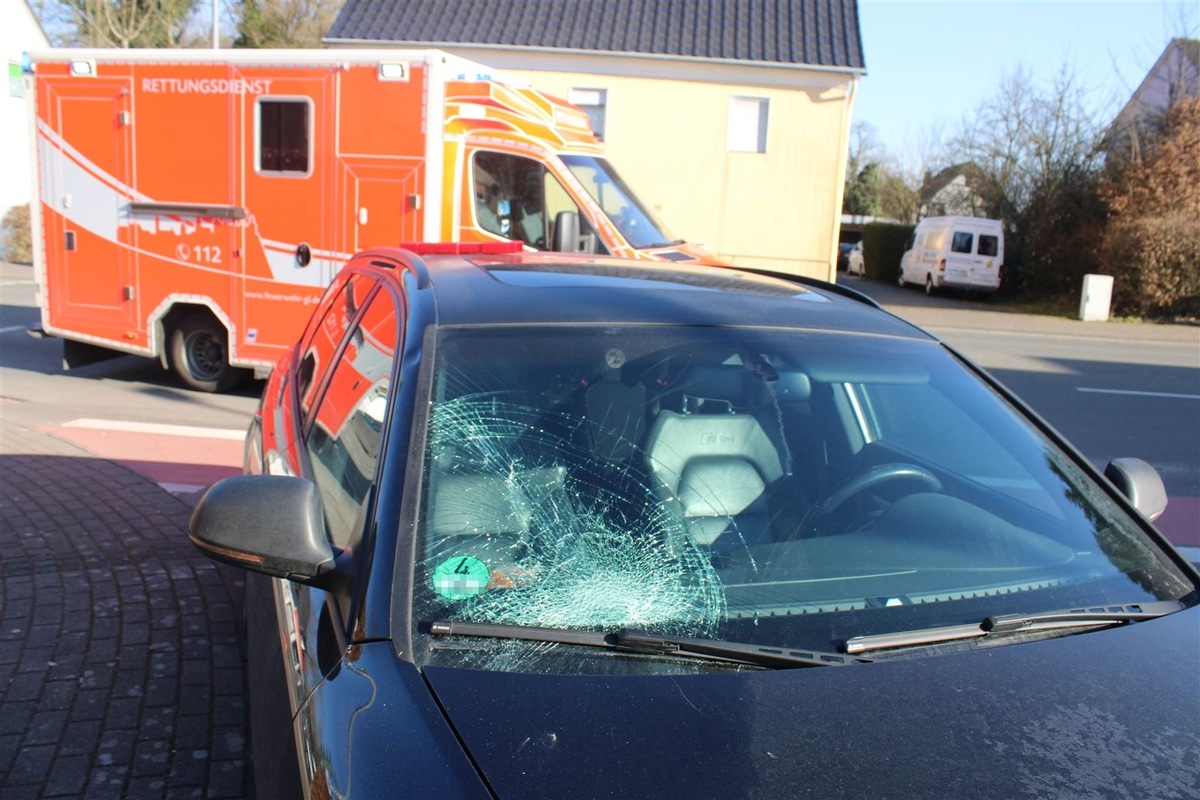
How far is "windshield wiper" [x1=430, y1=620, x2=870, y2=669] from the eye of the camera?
1.98 metres

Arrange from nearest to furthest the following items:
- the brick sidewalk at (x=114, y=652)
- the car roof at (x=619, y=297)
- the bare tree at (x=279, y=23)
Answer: the car roof at (x=619, y=297) → the brick sidewalk at (x=114, y=652) → the bare tree at (x=279, y=23)

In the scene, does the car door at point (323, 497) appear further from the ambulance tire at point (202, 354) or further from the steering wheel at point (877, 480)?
the ambulance tire at point (202, 354)

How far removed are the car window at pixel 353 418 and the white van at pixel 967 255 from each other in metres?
28.1

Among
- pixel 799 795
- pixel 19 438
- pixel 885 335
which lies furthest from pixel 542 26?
pixel 799 795

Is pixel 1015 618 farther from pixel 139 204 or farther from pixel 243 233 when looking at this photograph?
pixel 139 204

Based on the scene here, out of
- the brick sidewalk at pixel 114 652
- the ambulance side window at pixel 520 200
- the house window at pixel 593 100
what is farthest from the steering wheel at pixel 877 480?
the house window at pixel 593 100

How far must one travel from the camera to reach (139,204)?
9.49 meters

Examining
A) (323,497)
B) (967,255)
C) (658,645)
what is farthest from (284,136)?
(967,255)

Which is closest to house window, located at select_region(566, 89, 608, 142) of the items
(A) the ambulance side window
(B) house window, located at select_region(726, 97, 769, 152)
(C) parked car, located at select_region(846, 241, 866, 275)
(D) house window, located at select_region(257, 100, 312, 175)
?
(B) house window, located at select_region(726, 97, 769, 152)

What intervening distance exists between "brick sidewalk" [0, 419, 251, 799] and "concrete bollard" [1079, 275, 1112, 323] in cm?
2113

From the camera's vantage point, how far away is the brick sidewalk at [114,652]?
10.9 ft

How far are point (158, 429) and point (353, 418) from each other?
19.7 feet

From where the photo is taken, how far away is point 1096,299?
22.7m

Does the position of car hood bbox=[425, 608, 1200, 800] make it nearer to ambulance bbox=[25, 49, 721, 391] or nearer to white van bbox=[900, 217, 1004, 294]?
ambulance bbox=[25, 49, 721, 391]
